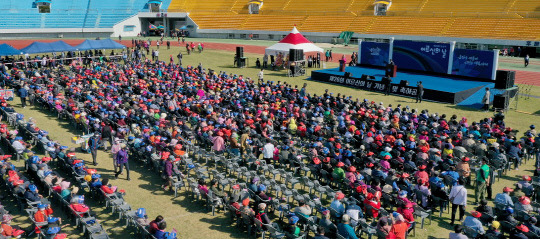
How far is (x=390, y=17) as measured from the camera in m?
62.4

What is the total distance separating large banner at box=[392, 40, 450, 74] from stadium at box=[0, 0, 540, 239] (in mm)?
115

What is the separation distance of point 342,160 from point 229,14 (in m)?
64.8

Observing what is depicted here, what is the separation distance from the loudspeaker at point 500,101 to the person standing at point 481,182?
13.3m

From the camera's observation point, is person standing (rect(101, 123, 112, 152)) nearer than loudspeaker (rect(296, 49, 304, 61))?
Yes

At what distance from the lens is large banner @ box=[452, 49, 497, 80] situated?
102 ft

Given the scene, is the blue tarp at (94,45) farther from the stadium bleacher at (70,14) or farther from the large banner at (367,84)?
the stadium bleacher at (70,14)

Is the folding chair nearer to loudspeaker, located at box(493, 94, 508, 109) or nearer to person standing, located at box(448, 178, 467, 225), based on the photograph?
person standing, located at box(448, 178, 467, 225)

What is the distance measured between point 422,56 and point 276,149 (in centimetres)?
2352

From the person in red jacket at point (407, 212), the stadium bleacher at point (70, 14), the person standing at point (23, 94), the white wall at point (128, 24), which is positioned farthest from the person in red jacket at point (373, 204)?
the stadium bleacher at point (70, 14)

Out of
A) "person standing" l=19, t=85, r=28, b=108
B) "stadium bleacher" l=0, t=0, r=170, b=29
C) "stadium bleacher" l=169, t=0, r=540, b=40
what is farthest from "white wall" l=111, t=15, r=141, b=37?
"person standing" l=19, t=85, r=28, b=108

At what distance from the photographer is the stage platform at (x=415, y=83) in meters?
28.6

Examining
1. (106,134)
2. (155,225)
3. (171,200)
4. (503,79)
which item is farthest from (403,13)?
(155,225)

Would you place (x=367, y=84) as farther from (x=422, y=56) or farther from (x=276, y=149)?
(x=276, y=149)

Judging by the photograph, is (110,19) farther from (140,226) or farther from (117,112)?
(140,226)
